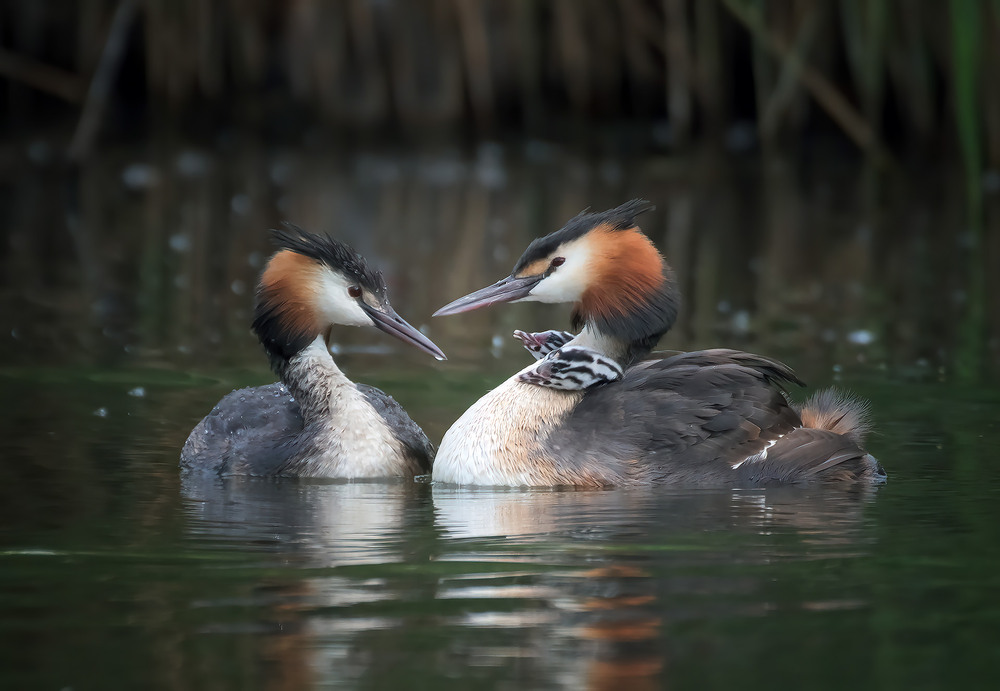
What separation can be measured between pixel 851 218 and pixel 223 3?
790 centimetres

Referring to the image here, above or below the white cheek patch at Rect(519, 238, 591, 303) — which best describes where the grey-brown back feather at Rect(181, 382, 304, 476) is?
below

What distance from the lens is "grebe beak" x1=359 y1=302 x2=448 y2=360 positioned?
23.0ft

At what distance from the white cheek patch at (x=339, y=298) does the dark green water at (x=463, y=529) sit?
768 mm

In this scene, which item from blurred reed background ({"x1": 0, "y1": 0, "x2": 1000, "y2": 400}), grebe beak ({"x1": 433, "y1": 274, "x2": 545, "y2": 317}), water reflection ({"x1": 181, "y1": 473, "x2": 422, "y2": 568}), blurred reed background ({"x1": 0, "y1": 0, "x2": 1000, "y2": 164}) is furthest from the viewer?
blurred reed background ({"x1": 0, "y1": 0, "x2": 1000, "y2": 164})

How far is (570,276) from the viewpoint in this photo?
22.7ft

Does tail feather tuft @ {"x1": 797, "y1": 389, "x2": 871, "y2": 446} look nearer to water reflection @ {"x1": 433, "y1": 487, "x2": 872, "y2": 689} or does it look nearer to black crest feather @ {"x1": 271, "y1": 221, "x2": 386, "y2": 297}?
water reflection @ {"x1": 433, "y1": 487, "x2": 872, "y2": 689}

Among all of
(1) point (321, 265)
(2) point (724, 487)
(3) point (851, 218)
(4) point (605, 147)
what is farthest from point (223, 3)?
(2) point (724, 487)

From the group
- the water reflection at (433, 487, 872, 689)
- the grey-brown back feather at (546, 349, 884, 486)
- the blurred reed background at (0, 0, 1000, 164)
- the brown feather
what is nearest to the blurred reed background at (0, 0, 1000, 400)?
the blurred reed background at (0, 0, 1000, 164)

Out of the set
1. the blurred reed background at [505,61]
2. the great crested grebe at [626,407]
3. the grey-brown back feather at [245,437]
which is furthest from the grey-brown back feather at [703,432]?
the blurred reed background at [505,61]

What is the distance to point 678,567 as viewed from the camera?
4918mm

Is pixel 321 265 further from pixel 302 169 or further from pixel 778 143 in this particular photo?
pixel 778 143

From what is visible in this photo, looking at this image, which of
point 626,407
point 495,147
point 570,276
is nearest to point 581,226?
point 570,276

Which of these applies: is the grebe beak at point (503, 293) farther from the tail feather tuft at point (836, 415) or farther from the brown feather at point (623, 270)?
the tail feather tuft at point (836, 415)

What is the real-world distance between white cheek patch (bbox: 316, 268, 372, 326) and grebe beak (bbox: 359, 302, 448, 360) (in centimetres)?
3
